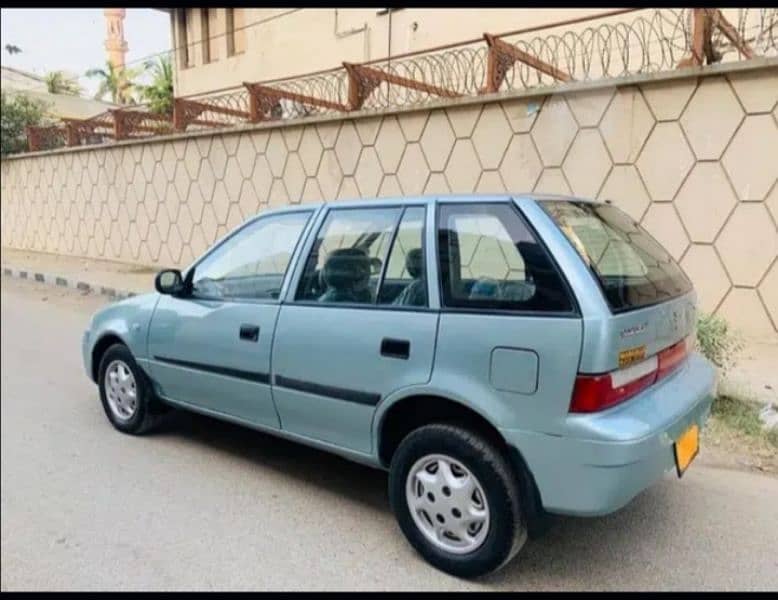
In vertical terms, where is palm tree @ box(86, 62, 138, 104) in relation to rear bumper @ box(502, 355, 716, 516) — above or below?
above

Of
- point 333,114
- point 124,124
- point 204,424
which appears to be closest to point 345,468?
point 204,424

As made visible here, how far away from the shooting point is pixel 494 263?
7.79 ft

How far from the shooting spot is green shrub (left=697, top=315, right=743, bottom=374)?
381cm

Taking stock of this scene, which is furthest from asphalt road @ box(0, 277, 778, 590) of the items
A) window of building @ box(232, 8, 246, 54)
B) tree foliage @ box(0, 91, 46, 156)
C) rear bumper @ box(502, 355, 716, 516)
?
tree foliage @ box(0, 91, 46, 156)

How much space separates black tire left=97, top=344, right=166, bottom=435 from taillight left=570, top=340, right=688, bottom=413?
2639 mm

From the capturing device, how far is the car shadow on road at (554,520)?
2.37 metres

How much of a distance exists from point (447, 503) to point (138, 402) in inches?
87.1

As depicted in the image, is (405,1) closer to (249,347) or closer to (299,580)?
(249,347)

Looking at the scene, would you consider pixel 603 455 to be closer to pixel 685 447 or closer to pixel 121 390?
pixel 685 447

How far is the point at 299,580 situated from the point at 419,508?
54 cm

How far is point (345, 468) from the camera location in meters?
3.28

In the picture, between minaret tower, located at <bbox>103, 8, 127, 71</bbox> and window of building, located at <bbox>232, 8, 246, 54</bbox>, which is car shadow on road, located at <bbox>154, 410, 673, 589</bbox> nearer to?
minaret tower, located at <bbox>103, 8, 127, 71</bbox>

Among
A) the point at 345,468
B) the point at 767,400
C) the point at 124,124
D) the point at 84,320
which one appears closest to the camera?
the point at 345,468

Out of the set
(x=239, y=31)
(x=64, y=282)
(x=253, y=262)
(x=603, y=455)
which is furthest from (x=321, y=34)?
(x=603, y=455)
